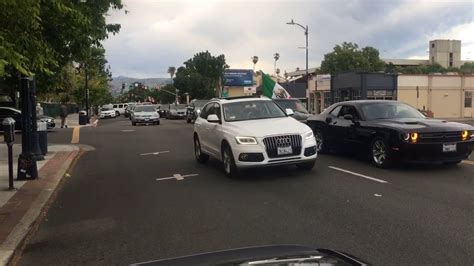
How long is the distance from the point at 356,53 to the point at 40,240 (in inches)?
3142

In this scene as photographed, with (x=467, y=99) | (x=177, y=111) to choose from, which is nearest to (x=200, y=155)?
(x=177, y=111)

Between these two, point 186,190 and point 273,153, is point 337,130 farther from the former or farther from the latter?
point 186,190

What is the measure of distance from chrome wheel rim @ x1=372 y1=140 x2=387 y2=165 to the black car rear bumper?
40 cm

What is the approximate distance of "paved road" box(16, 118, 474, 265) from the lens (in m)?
6.02

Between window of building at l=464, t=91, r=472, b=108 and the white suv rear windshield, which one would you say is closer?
the white suv rear windshield

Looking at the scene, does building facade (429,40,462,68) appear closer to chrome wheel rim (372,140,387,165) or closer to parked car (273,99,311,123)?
parked car (273,99,311,123)

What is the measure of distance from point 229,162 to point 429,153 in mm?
3988

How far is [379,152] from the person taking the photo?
11.5 metres

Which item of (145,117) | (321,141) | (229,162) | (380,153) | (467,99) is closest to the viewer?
(229,162)

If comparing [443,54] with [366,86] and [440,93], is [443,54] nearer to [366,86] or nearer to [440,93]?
[440,93]

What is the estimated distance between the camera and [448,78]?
62.7m

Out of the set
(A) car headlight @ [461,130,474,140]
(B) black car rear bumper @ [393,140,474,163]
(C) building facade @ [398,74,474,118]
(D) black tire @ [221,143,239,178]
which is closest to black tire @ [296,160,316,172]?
(D) black tire @ [221,143,239,178]

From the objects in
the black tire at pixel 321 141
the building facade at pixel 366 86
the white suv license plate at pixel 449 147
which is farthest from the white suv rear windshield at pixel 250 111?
the building facade at pixel 366 86

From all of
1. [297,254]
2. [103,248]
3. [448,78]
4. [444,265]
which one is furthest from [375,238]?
[448,78]
